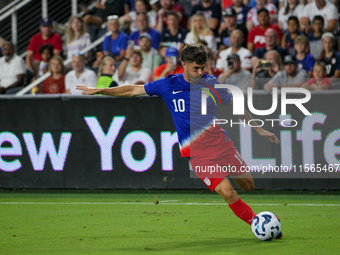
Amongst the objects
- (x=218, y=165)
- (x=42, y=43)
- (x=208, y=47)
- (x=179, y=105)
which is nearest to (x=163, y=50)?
(x=208, y=47)

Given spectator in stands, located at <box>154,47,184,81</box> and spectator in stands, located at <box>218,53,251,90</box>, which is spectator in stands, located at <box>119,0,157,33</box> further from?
spectator in stands, located at <box>218,53,251,90</box>

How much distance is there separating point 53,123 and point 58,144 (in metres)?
0.43

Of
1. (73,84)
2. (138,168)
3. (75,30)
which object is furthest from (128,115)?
(75,30)

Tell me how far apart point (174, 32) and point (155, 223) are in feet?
23.7

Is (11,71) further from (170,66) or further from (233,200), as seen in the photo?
(233,200)

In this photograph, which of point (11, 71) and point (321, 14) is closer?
point (321, 14)

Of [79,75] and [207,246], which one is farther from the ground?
[79,75]

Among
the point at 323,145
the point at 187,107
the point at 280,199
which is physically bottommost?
the point at 280,199

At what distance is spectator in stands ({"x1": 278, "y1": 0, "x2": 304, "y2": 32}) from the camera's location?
12.6m

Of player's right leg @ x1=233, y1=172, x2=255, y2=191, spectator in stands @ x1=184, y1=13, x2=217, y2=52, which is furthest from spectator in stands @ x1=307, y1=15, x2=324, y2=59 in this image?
player's right leg @ x1=233, y1=172, x2=255, y2=191

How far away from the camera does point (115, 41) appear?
13.7 metres

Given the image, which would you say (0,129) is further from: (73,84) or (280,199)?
(280,199)

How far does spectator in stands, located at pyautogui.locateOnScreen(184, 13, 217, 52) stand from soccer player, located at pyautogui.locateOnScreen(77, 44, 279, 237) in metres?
6.59

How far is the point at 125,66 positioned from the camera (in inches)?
487
